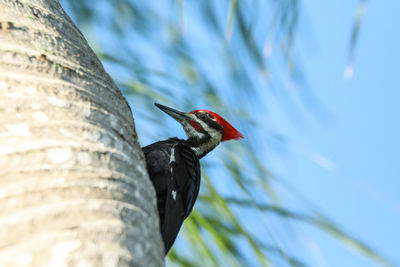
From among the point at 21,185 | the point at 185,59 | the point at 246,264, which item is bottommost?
the point at 246,264

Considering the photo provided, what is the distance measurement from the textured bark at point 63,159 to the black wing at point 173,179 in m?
0.84

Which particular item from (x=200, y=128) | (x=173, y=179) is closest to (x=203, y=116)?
(x=200, y=128)

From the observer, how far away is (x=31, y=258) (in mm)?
743

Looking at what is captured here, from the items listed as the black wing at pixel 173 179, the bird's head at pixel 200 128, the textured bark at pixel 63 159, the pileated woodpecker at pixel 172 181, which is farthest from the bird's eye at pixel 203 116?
the textured bark at pixel 63 159

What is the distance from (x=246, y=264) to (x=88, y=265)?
42.9 inches

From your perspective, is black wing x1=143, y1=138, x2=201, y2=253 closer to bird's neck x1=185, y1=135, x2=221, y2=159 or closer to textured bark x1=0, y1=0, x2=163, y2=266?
bird's neck x1=185, y1=135, x2=221, y2=159

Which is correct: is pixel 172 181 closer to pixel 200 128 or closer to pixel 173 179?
pixel 173 179

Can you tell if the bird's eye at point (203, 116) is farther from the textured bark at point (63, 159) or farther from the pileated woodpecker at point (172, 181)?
the textured bark at point (63, 159)

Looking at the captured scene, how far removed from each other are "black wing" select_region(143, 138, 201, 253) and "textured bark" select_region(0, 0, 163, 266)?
836 millimetres

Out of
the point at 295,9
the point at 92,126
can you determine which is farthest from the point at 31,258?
the point at 295,9

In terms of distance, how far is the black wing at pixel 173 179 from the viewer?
2.05 meters

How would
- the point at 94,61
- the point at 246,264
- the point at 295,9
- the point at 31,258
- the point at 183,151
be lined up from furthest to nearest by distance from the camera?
the point at 183,151 → the point at 295,9 → the point at 246,264 → the point at 94,61 → the point at 31,258

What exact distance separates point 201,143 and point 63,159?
191cm

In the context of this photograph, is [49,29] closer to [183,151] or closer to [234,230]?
[234,230]
